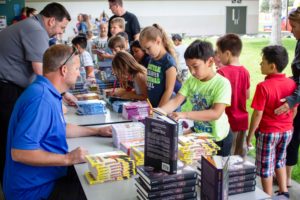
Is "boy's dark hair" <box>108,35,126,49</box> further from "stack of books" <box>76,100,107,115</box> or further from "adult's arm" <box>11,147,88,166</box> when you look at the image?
"adult's arm" <box>11,147,88,166</box>

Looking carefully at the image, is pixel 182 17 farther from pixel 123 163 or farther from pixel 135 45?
pixel 123 163

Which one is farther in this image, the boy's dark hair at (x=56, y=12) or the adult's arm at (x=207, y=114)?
the boy's dark hair at (x=56, y=12)

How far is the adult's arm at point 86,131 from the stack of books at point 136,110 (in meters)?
0.35

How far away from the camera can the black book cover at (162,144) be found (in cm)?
143

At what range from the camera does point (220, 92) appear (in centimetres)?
227

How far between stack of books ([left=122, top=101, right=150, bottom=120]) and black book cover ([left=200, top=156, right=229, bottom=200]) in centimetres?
136

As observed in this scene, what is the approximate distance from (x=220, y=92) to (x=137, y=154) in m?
0.73

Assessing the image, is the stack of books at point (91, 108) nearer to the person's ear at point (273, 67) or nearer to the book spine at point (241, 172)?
the person's ear at point (273, 67)

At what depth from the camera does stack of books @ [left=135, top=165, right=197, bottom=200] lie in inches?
57.6

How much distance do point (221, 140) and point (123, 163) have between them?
0.87m

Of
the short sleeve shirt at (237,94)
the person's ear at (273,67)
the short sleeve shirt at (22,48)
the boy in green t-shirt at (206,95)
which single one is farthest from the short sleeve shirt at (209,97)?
the short sleeve shirt at (22,48)

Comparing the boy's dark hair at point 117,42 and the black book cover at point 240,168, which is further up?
the boy's dark hair at point 117,42

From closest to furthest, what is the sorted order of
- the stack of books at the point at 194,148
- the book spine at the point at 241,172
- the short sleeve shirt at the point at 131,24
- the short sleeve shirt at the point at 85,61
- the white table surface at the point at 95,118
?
the book spine at the point at 241,172 → the stack of books at the point at 194,148 → the white table surface at the point at 95,118 → the short sleeve shirt at the point at 85,61 → the short sleeve shirt at the point at 131,24

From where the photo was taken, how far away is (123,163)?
1783mm
